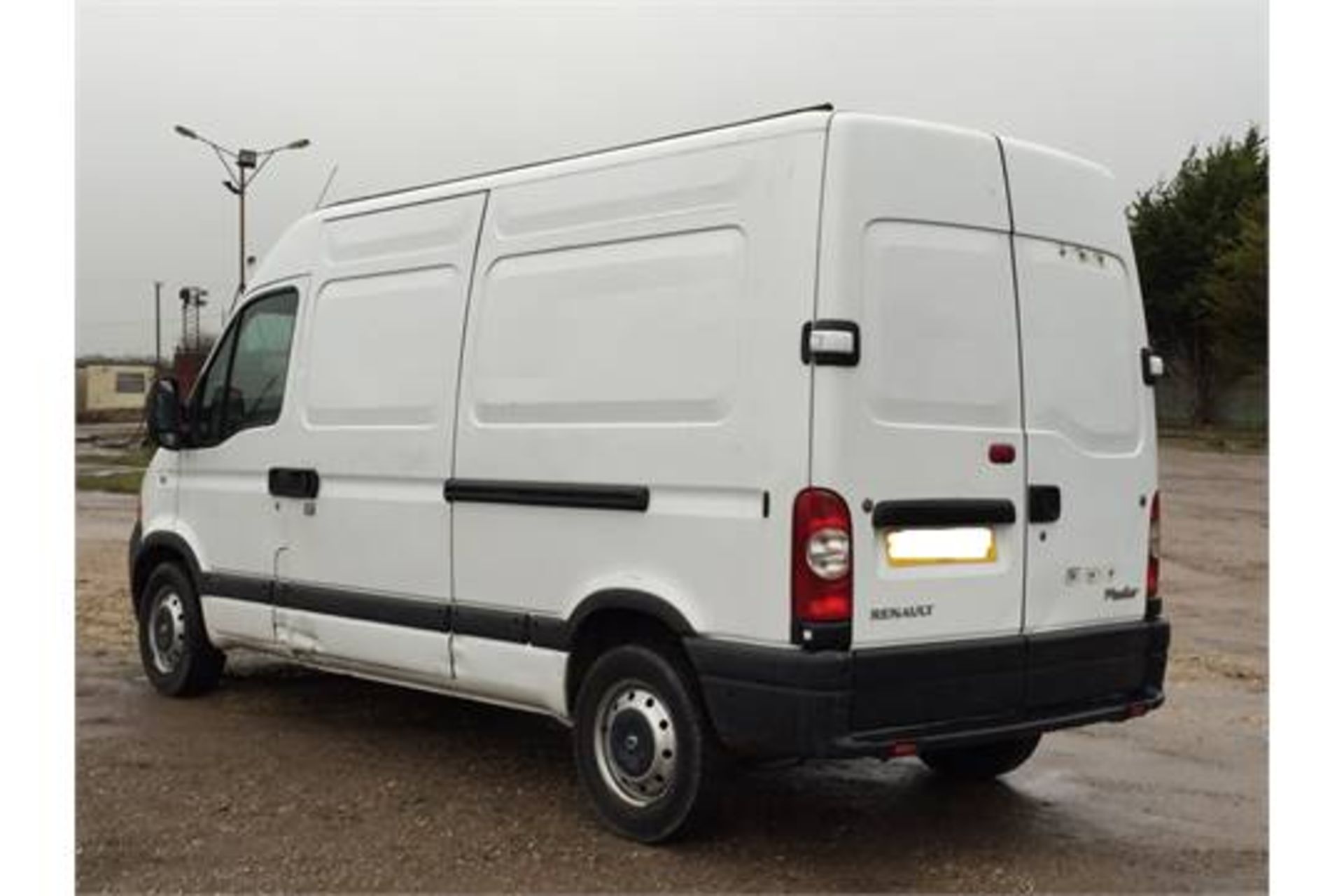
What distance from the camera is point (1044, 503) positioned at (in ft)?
17.4

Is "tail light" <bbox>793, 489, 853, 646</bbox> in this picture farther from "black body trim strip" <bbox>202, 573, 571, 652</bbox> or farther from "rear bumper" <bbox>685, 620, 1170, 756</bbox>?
"black body trim strip" <bbox>202, 573, 571, 652</bbox>

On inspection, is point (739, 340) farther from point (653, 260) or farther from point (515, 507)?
point (515, 507)

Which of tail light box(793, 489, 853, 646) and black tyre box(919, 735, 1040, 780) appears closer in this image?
tail light box(793, 489, 853, 646)

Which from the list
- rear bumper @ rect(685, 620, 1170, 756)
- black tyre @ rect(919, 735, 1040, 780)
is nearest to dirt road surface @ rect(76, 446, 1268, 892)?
black tyre @ rect(919, 735, 1040, 780)

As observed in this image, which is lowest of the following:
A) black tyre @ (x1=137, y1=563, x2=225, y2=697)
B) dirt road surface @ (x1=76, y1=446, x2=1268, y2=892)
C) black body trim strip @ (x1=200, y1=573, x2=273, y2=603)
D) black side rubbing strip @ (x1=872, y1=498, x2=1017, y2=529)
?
dirt road surface @ (x1=76, y1=446, x2=1268, y2=892)

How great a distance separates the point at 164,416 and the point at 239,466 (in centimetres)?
64

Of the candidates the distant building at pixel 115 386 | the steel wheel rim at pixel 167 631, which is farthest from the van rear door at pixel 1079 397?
the distant building at pixel 115 386

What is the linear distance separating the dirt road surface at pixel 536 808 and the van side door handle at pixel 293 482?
1.15 m

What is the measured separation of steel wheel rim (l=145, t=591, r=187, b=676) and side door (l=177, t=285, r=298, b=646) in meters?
0.33

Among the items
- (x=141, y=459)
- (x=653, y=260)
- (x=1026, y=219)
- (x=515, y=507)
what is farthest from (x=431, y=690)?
(x=141, y=459)

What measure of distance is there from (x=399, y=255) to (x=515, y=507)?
1438 millimetres

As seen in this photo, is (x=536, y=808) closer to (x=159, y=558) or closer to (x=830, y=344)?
(x=830, y=344)

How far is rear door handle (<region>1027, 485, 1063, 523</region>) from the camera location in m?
5.26

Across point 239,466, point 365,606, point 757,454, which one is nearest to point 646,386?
point 757,454
